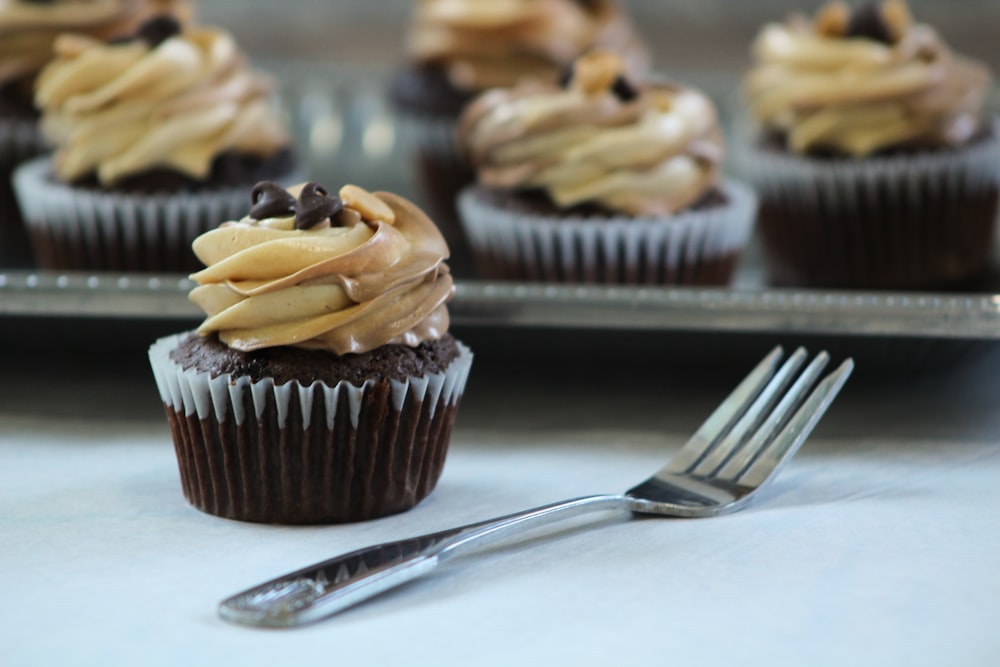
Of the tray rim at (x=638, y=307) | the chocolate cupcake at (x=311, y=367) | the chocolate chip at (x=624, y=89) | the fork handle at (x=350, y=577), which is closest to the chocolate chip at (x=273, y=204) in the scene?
the chocolate cupcake at (x=311, y=367)

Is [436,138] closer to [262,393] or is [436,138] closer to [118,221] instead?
[118,221]

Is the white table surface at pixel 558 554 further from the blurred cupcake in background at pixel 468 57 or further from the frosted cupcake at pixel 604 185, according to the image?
the blurred cupcake in background at pixel 468 57

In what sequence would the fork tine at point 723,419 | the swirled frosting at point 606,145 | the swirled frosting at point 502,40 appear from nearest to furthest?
1. the fork tine at point 723,419
2. the swirled frosting at point 606,145
3. the swirled frosting at point 502,40

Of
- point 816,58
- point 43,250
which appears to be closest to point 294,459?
point 43,250

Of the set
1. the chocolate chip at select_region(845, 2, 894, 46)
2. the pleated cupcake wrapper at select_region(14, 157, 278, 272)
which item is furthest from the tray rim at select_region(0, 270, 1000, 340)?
the chocolate chip at select_region(845, 2, 894, 46)

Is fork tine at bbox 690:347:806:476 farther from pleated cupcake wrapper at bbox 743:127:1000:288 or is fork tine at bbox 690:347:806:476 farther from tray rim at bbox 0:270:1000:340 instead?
pleated cupcake wrapper at bbox 743:127:1000:288

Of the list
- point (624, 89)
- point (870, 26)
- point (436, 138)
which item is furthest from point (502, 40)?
point (870, 26)
